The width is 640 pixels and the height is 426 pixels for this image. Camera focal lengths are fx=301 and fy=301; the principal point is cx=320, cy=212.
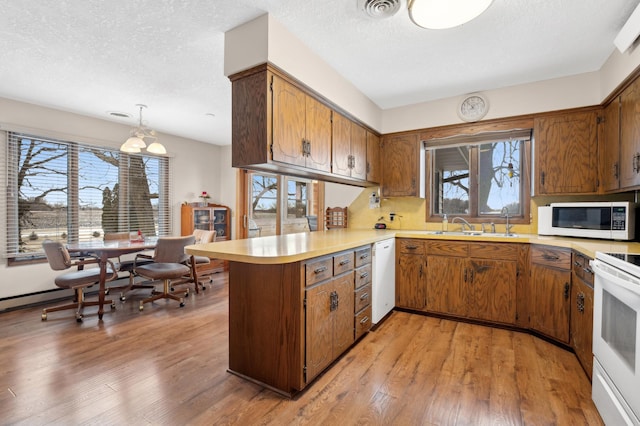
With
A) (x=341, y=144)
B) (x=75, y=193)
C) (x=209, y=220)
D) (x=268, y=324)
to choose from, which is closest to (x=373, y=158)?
(x=341, y=144)

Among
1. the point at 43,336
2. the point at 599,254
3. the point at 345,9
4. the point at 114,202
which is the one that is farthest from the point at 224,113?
the point at 599,254

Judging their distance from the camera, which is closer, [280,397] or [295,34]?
[280,397]

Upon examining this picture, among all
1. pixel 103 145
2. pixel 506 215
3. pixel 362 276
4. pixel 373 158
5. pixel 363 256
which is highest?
pixel 103 145

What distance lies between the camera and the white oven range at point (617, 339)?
1298 mm

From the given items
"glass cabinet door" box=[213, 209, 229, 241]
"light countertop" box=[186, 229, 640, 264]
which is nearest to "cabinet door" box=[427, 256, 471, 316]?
"light countertop" box=[186, 229, 640, 264]

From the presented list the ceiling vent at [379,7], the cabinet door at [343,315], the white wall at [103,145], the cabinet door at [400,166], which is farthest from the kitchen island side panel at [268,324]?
the white wall at [103,145]

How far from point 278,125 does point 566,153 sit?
279 cm

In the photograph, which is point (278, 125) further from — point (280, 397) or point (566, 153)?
point (566, 153)

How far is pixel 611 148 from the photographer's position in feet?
8.64

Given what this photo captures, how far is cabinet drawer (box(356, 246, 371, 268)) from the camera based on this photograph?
2.58 metres

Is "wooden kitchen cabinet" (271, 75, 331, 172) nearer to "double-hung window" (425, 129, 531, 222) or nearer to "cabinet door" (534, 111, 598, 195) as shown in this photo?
"double-hung window" (425, 129, 531, 222)

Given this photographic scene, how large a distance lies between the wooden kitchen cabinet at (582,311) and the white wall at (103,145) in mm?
5124

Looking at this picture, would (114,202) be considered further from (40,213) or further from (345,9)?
(345,9)

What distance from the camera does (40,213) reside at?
151 inches
